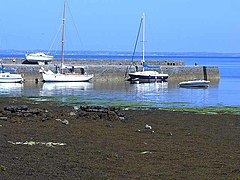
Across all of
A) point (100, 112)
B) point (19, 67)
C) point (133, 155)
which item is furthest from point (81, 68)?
point (133, 155)

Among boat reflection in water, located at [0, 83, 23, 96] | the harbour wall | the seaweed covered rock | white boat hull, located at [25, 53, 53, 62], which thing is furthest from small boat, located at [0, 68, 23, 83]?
the seaweed covered rock

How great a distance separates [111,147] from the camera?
15.0 m

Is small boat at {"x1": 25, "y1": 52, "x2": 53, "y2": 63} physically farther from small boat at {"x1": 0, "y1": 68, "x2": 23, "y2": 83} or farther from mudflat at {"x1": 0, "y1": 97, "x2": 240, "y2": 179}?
mudflat at {"x1": 0, "y1": 97, "x2": 240, "y2": 179}

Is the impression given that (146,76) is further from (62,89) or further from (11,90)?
(11,90)

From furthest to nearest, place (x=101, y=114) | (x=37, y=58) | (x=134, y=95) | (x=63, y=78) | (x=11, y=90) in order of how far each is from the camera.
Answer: (x=37, y=58) < (x=63, y=78) < (x=11, y=90) < (x=134, y=95) < (x=101, y=114)

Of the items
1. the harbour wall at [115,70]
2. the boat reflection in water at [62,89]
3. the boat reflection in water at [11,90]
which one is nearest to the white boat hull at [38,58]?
the harbour wall at [115,70]

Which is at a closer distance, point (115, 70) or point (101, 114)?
point (101, 114)

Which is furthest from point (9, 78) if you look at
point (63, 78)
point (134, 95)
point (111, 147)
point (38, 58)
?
point (111, 147)

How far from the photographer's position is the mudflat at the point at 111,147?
38.4 ft

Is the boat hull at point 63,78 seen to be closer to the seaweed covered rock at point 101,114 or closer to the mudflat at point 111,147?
the seaweed covered rock at point 101,114

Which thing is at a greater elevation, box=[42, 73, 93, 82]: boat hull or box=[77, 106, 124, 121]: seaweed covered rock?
box=[77, 106, 124, 121]: seaweed covered rock

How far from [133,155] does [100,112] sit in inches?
368

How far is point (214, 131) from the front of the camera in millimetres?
20391

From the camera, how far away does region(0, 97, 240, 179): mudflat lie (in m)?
11.7
